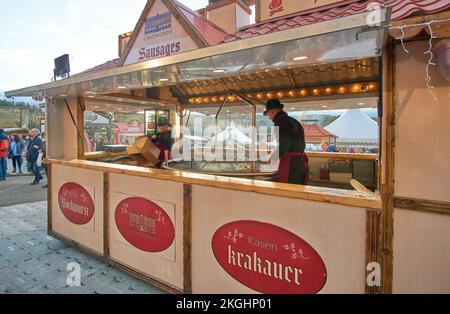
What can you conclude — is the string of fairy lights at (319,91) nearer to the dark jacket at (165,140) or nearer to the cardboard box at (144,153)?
the dark jacket at (165,140)

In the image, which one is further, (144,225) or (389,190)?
(144,225)

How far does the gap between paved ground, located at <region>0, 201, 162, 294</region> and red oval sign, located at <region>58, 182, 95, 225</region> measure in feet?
1.46

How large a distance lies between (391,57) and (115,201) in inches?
111

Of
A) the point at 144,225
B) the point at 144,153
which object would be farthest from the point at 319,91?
the point at 144,225

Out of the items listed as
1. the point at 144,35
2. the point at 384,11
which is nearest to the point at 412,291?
the point at 384,11

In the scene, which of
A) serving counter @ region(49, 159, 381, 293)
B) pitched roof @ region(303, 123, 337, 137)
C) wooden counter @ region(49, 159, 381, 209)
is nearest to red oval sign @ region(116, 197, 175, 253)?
serving counter @ region(49, 159, 381, 293)

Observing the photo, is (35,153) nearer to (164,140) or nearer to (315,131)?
(164,140)

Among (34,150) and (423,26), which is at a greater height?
(423,26)

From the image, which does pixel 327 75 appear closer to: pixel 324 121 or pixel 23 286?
pixel 23 286

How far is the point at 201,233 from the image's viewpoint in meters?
2.25

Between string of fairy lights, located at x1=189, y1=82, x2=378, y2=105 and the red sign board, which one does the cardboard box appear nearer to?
string of fairy lights, located at x1=189, y1=82, x2=378, y2=105

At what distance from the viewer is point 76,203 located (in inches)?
133

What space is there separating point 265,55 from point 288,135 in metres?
1.58

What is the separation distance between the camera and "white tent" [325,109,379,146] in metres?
9.07
